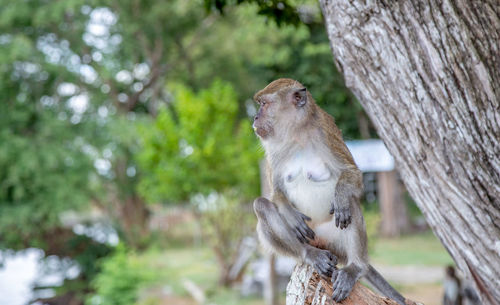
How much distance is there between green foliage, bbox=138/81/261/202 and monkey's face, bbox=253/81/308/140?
6.62 metres

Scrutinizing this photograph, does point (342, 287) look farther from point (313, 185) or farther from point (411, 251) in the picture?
point (411, 251)

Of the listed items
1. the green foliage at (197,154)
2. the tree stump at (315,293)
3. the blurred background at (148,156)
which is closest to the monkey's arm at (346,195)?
the tree stump at (315,293)

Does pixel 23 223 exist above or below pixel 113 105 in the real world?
below

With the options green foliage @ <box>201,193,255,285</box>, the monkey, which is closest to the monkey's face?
the monkey

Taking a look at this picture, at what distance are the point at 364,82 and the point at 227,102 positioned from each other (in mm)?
7563

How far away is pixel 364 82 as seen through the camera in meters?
2.10

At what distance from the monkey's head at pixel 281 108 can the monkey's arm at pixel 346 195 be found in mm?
272

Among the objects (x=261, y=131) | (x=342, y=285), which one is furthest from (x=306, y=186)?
(x=342, y=285)

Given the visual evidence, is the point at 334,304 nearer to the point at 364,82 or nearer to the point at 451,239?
the point at 451,239

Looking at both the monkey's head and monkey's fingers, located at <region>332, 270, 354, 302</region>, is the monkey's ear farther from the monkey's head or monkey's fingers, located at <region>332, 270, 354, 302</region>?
monkey's fingers, located at <region>332, 270, 354, 302</region>

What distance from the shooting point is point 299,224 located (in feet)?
6.94

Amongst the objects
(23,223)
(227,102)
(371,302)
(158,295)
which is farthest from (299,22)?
(23,223)

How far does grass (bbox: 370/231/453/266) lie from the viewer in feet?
37.6

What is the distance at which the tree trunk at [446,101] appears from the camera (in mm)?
1933
